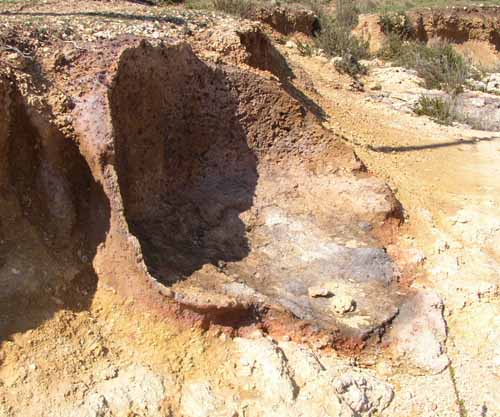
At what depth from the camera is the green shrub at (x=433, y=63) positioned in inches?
377

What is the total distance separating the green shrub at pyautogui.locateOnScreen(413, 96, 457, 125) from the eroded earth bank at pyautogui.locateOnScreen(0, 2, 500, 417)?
3.10 metres

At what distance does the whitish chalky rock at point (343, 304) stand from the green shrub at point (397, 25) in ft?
33.7

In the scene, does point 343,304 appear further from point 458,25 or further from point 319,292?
point 458,25

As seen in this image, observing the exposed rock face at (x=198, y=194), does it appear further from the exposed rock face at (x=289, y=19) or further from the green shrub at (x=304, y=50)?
the exposed rock face at (x=289, y=19)

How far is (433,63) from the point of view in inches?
403

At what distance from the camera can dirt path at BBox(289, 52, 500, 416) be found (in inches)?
133

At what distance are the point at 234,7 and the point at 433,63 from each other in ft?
12.4

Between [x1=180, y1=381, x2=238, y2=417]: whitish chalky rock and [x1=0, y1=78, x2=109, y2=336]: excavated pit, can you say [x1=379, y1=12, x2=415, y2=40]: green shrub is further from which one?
[x1=180, y1=381, x2=238, y2=417]: whitish chalky rock

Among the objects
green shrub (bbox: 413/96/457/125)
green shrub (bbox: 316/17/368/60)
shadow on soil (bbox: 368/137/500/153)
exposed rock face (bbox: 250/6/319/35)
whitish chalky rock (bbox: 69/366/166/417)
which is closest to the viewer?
whitish chalky rock (bbox: 69/366/166/417)

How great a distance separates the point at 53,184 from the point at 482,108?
7.13m

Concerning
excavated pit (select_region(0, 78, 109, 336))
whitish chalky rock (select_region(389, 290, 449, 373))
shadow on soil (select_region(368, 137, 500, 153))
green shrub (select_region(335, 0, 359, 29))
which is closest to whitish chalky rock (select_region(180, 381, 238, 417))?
excavated pit (select_region(0, 78, 109, 336))

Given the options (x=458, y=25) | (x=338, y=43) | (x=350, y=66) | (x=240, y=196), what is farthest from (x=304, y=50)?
(x=458, y=25)

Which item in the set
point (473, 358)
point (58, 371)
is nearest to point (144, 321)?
point (58, 371)

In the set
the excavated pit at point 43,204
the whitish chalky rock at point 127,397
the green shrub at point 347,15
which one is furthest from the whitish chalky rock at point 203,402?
the green shrub at point 347,15
